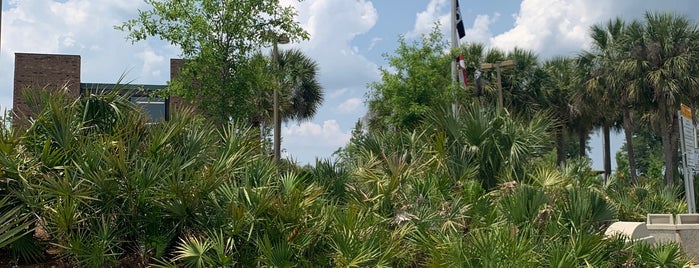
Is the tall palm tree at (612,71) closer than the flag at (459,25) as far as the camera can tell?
No

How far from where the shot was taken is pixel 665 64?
29.2m

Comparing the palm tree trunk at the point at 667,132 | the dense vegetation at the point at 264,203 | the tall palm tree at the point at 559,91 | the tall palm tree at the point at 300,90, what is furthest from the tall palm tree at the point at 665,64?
the dense vegetation at the point at 264,203

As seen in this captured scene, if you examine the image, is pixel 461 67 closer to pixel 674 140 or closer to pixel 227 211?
pixel 674 140

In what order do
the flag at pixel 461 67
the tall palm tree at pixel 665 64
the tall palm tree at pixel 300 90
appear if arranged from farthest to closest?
the tall palm tree at pixel 300 90 < the tall palm tree at pixel 665 64 < the flag at pixel 461 67

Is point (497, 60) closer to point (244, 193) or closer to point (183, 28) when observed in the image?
point (183, 28)

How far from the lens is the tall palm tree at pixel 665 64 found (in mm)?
28703

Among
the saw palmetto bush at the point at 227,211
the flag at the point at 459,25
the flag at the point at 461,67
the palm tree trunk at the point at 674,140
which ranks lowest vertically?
the saw palmetto bush at the point at 227,211

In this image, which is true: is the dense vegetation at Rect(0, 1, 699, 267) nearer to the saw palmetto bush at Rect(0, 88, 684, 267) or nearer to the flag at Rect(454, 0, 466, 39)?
the saw palmetto bush at Rect(0, 88, 684, 267)

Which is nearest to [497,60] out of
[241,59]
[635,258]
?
[241,59]

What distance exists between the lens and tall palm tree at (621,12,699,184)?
28.7 meters

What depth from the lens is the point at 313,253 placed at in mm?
9086

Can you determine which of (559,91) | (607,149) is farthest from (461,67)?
(607,149)

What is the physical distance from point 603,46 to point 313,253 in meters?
29.4

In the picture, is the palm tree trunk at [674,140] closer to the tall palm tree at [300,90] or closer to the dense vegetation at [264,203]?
the tall palm tree at [300,90]
